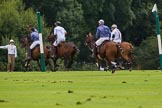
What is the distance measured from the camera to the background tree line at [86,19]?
223ft

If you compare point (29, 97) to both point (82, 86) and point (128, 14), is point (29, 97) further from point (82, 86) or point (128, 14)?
point (128, 14)

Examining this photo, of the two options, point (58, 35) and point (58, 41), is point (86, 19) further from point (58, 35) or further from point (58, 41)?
point (58, 35)

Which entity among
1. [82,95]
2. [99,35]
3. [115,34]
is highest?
[115,34]

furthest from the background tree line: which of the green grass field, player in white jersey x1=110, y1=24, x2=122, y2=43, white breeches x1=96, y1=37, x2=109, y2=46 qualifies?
the green grass field

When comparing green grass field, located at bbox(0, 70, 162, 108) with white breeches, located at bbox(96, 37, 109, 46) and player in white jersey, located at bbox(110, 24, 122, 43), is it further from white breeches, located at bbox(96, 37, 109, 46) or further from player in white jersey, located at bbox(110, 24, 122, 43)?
player in white jersey, located at bbox(110, 24, 122, 43)

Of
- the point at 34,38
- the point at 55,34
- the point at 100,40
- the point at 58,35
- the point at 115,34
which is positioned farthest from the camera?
the point at 34,38

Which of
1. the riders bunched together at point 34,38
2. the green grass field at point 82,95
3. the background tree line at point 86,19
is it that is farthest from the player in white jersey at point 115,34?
the background tree line at point 86,19

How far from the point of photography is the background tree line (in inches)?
2677

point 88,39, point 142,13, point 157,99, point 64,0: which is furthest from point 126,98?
point 142,13

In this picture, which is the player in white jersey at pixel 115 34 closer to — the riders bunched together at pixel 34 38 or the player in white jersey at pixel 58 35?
the player in white jersey at pixel 58 35

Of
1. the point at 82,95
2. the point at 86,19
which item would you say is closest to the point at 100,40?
the point at 82,95

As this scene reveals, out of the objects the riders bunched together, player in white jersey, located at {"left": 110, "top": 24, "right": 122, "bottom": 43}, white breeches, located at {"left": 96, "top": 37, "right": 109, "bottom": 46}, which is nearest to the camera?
white breeches, located at {"left": 96, "top": 37, "right": 109, "bottom": 46}

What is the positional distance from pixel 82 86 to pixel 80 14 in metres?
58.7

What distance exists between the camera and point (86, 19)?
81.8 metres
